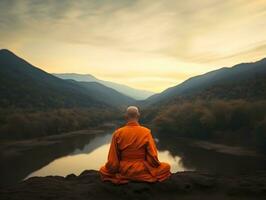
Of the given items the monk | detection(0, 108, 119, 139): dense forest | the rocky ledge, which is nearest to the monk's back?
the monk

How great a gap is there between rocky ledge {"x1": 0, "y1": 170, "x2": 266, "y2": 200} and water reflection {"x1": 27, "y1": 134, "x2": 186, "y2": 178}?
16.7 metres

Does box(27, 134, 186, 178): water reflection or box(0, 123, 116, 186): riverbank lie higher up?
box(0, 123, 116, 186): riverbank

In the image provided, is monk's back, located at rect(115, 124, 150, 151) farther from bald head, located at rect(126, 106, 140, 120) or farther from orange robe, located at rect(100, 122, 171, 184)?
bald head, located at rect(126, 106, 140, 120)

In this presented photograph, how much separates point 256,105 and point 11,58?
141300mm

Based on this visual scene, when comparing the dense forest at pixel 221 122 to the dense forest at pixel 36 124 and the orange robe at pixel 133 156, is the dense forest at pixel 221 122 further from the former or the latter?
the orange robe at pixel 133 156

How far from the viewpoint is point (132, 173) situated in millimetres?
7289

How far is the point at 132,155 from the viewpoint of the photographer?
7395 millimetres

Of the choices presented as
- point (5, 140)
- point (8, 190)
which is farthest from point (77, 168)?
point (5, 140)

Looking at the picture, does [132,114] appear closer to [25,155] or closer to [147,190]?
[147,190]

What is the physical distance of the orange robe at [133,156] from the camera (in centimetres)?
732

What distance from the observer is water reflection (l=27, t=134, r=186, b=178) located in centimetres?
2566

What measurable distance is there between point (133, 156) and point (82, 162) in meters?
23.3

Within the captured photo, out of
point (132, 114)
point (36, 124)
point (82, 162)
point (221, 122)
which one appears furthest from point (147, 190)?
point (36, 124)

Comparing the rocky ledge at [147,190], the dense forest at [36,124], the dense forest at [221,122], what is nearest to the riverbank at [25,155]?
the dense forest at [36,124]
